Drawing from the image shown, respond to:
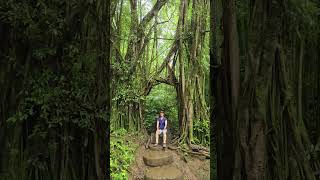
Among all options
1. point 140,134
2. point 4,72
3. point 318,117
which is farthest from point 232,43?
point 140,134

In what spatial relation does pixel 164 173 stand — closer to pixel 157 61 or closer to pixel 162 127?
pixel 162 127

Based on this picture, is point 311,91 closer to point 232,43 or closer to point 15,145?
point 232,43

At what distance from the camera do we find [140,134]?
7.22 m

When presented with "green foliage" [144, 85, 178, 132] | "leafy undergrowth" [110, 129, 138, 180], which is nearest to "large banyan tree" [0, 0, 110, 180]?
"leafy undergrowth" [110, 129, 138, 180]

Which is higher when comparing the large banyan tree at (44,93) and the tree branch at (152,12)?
the tree branch at (152,12)

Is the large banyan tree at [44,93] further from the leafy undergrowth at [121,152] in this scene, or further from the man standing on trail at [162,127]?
the man standing on trail at [162,127]

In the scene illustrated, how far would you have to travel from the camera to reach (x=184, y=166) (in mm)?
6742

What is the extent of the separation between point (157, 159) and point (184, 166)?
628 millimetres

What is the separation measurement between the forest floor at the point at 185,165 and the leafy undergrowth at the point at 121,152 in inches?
5.7

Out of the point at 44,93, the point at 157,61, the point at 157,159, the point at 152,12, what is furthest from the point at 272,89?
the point at 157,61

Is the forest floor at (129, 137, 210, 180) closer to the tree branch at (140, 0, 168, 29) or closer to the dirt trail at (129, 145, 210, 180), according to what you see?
the dirt trail at (129, 145, 210, 180)

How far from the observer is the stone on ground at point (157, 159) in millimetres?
6387

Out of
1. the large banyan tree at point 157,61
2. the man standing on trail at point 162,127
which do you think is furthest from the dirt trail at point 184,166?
the large banyan tree at point 157,61

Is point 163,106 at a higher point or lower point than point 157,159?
higher
